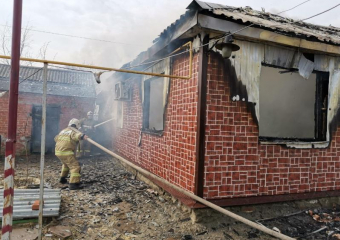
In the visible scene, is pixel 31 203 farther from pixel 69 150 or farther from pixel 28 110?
pixel 28 110

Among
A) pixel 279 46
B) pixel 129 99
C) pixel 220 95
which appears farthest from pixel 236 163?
pixel 129 99

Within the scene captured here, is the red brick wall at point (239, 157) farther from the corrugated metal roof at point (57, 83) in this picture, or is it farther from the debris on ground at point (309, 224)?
the corrugated metal roof at point (57, 83)

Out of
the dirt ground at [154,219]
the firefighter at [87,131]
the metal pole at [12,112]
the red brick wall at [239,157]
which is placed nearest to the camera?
the metal pole at [12,112]

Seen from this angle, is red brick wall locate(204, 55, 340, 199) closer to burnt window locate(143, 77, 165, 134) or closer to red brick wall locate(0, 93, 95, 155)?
burnt window locate(143, 77, 165, 134)

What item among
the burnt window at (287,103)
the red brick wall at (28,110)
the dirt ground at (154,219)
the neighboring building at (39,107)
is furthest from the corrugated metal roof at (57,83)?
the burnt window at (287,103)

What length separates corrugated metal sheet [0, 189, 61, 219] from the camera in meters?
4.40

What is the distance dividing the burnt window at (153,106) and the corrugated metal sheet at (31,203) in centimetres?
302

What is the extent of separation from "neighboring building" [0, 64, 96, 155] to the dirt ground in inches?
315

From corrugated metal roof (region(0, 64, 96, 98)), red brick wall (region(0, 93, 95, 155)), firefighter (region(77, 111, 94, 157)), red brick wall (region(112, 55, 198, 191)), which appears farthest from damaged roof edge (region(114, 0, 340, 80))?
corrugated metal roof (region(0, 64, 96, 98))

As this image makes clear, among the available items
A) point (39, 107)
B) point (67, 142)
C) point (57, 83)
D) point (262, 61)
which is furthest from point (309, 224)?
point (57, 83)

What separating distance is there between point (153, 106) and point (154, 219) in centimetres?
415

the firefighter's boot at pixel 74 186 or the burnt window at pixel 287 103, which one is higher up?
the burnt window at pixel 287 103

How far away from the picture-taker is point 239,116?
4.75 m

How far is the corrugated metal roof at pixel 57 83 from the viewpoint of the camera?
1342 centimetres
